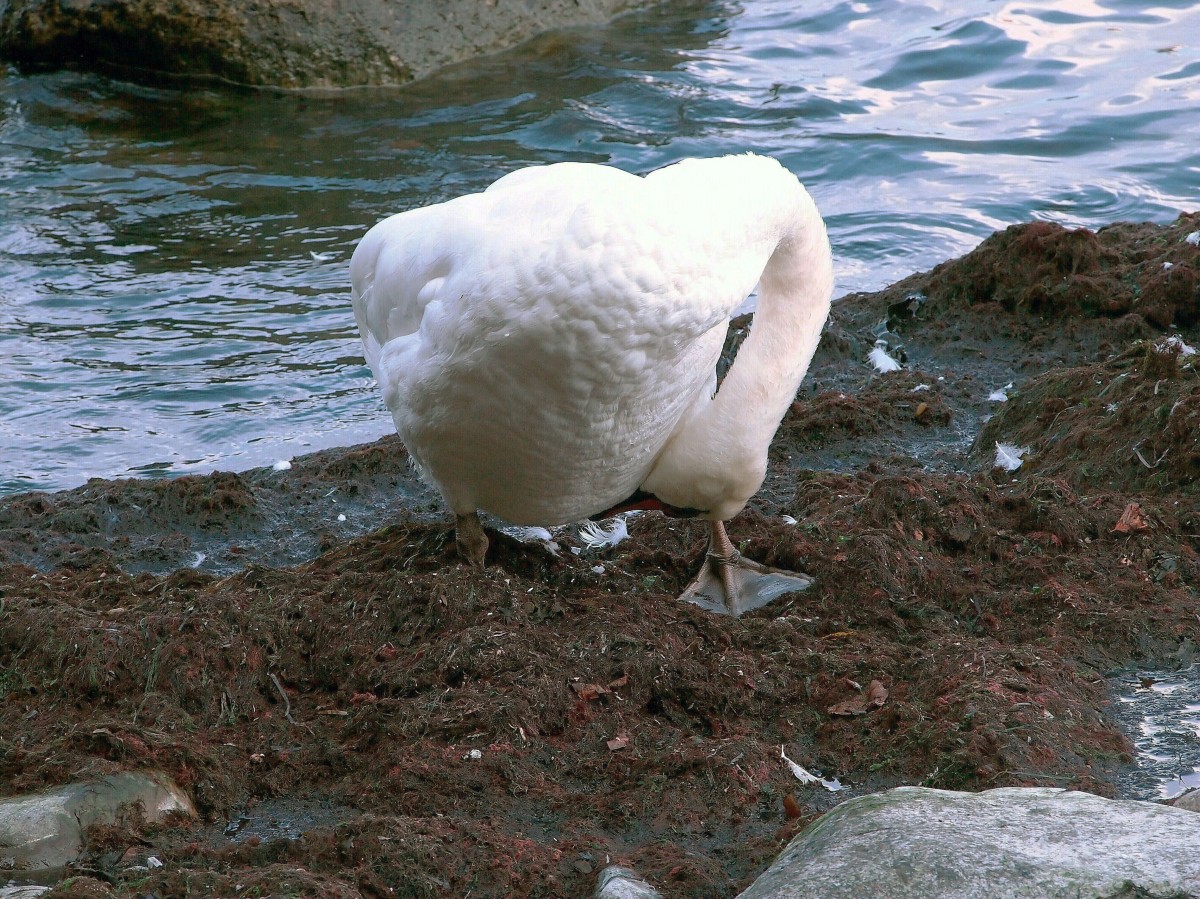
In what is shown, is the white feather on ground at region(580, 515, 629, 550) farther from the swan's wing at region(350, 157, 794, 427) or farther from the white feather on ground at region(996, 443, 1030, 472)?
the white feather on ground at region(996, 443, 1030, 472)

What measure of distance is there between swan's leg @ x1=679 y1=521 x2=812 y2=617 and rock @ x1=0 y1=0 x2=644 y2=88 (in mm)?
10157

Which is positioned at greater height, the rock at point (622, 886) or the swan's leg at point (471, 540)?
the rock at point (622, 886)

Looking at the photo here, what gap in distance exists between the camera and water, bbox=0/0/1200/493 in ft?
30.8

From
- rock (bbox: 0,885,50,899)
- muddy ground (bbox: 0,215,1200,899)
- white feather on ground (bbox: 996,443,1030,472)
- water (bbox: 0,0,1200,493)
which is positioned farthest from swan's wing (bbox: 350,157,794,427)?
water (bbox: 0,0,1200,493)

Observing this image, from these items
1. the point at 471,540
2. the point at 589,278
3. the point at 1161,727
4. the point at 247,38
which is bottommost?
the point at 1161,727

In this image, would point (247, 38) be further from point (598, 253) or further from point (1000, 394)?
point (598, 253)

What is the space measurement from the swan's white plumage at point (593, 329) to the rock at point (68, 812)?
1501mm

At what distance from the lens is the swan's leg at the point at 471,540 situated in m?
5.58

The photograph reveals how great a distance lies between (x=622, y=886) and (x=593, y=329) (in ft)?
5.21

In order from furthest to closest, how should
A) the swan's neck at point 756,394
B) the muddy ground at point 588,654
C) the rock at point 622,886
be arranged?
the swan's neck at point 756,394, the muddy ground at point 588,654, the rock at point 622,886

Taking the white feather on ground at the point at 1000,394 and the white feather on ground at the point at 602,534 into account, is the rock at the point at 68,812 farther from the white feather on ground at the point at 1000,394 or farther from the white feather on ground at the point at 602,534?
the white feather on ground at the point at 1000,394

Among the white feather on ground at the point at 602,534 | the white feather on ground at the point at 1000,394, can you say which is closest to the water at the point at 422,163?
the white feather on ground at the point at 602,534

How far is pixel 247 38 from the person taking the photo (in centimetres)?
1419

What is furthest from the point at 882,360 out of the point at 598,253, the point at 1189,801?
the point at 1189,801
